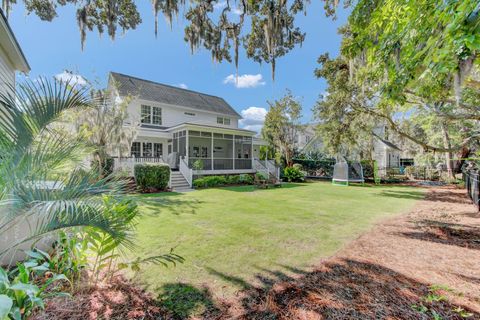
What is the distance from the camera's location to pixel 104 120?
32.6 ft

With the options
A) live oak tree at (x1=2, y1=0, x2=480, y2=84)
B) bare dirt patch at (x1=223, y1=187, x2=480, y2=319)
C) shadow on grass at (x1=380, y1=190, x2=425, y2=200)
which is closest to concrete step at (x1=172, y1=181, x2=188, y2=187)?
live oak tree at (x1=2, y1=0, x2=480, y2=84)

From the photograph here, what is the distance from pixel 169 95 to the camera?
18953 mm

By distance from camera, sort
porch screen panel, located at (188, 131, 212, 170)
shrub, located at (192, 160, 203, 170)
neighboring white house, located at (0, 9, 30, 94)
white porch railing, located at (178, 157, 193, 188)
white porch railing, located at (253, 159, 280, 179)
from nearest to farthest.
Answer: neighboring white house, located at (0, 9, 30, 94), white porch railing, located at (178, 157, 193, 188), shrub, located at (192, 160, 203, 170), porch screen panel, located at (188, 131, 212, 170), white porch railing, located at (253, 159, 280, 179)

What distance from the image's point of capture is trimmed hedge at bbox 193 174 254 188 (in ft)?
43.1

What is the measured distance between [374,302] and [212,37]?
26.5ft

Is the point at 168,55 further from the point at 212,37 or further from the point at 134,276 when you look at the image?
the point at 134,276

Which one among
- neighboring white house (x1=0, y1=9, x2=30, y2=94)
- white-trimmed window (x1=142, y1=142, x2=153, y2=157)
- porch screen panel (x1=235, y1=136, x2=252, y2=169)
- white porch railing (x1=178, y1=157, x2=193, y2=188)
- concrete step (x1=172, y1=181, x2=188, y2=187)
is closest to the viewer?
neighboring white house (x1=0, y1=9, x2=30, y2=94)

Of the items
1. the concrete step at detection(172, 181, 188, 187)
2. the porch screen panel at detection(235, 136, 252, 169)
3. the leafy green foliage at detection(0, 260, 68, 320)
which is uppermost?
the porch screen panel at detection(235, 136, 252, 169)

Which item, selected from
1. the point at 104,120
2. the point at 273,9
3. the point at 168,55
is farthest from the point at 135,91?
the point at 273,9

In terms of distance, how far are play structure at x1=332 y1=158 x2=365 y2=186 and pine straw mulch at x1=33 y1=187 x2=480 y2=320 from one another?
11.8m

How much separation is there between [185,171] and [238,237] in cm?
972

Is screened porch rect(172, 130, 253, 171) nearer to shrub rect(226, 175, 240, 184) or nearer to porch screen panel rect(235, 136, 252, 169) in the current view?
porch screen panel rect(235, 136, 252, 169)

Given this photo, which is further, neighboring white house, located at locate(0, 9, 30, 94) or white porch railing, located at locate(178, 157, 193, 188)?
white porch railing, located at locate(178, 157, 193, 188)

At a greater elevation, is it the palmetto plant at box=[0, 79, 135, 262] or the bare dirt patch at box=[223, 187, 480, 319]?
the palmetto plant at box=[0, 79, 135, 262]
